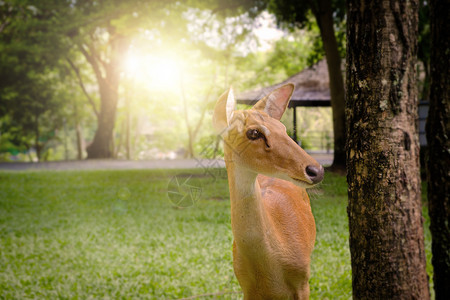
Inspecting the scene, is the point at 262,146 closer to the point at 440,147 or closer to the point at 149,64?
the point at 440,147

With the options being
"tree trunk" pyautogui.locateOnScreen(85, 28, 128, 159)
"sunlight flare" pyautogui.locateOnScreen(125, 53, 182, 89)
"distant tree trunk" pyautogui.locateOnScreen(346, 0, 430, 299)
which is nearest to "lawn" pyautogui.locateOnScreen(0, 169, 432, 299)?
"distant tree trunk" pyautogui.locateOnScreen(346, 0, 430, 299)

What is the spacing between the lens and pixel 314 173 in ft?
5.53

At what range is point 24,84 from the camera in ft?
68.7

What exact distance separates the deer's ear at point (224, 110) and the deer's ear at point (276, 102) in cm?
30

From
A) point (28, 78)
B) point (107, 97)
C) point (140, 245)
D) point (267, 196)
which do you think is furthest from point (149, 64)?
point (267, 196)

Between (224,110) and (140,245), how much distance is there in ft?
15.9

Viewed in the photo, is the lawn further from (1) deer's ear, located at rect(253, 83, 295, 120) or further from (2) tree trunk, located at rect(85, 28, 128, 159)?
A: (2) tree trunk, located at rect(85, 28, 128, 159)

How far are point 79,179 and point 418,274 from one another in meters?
12.5

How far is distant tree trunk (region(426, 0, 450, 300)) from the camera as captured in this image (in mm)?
2453

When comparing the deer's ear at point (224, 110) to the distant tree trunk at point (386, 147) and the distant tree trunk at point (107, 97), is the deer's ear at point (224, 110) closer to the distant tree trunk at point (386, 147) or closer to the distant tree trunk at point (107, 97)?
the distant tree trunk at point (386, 147)

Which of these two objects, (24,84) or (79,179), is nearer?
(79,179)

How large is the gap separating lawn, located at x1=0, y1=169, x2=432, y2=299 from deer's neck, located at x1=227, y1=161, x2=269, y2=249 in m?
0.26

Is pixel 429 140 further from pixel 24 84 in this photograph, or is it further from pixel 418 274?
pixel 24 84

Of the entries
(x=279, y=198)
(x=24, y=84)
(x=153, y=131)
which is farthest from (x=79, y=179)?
(x=153, y=131)
